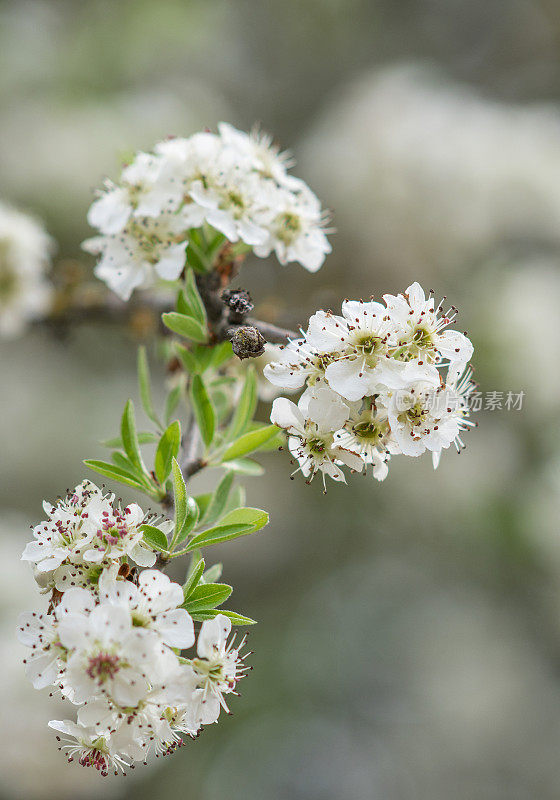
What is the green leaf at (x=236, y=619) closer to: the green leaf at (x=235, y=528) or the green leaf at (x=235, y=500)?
the green leaf at (x=235, y=528)

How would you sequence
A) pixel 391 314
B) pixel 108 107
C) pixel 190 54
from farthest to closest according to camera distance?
pixel 190 54
pixel 108 107
pixel 391 314

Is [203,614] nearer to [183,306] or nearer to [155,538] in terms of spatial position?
[155,538]

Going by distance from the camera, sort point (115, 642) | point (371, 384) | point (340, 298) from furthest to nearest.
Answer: point (340, 298) → point (371, 384) → point (115, 642)

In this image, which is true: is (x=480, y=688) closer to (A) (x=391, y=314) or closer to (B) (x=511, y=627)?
(B) (x=511, y=627)

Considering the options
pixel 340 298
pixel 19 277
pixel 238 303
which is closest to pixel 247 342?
pixel 238 303

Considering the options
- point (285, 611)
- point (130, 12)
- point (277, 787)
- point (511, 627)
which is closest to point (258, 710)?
point (285, 611)

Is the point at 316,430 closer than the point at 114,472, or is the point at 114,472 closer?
the point at 316,430

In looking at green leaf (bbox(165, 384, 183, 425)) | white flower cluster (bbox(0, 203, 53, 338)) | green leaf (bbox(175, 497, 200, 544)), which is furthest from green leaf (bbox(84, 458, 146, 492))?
white flower cluster (bbox(0, 203, 53, 338))
